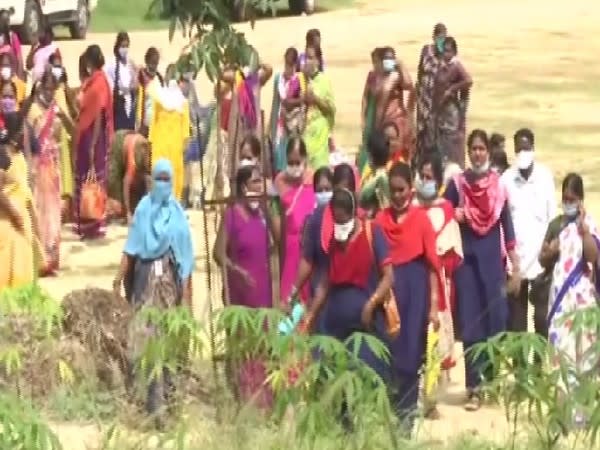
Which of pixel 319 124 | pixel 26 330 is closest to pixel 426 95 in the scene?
pixel 319 124

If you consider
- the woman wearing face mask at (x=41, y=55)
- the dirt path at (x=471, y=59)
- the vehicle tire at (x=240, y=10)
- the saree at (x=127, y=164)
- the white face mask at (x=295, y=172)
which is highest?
the vehicle tire at (x=240, y=10)

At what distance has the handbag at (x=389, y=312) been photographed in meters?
7.98

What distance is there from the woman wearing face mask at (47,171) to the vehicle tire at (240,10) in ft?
18.1

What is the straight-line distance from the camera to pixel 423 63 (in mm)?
15922

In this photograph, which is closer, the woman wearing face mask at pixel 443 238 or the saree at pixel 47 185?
the woman wearing face mask at pixel 443 238

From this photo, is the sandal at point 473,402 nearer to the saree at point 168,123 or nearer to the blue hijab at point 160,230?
the blue hijab at point 160,230

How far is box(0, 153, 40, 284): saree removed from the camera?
10.2 meters

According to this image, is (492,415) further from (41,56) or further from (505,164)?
(41,56)

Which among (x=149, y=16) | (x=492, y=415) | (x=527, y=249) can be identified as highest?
(x=149, y=16)

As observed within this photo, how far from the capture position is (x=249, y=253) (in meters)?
9.18

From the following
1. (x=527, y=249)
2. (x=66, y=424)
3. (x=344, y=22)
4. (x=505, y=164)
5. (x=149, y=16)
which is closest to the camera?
(x=149, y=16)

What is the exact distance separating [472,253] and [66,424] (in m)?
2.54

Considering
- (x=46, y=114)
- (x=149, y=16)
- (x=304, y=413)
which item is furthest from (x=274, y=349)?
(x=46, y=114)

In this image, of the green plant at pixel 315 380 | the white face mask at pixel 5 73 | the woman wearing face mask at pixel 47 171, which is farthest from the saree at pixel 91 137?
the green plant at pixel 315 380
